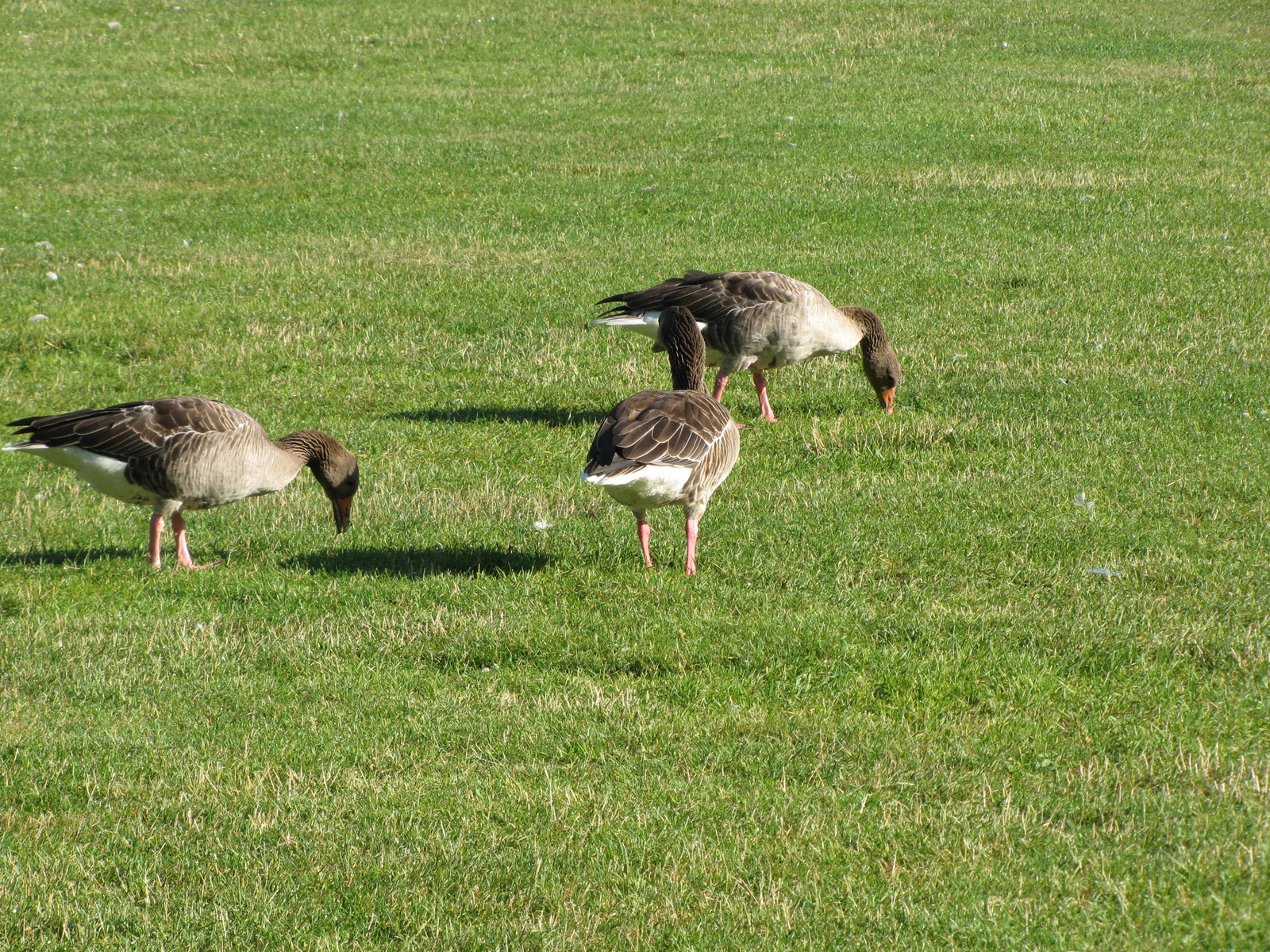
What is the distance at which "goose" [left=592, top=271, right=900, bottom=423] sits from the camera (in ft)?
38.5

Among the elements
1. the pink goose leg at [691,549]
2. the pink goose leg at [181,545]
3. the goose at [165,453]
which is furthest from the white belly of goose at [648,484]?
the pink goose leg at [181,545]

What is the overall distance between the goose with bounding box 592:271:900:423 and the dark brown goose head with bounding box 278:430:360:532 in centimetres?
320

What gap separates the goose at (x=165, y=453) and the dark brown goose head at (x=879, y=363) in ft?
19.3

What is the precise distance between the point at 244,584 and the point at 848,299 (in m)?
9.66

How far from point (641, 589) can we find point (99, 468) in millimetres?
3869

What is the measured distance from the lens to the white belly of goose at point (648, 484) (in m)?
7.43

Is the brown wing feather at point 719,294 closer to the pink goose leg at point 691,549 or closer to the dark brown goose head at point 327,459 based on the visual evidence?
the dark brown goose head at point 327,459

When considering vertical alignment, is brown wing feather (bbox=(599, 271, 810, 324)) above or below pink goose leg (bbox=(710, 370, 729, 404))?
above

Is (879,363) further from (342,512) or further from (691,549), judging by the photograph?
(342,512)

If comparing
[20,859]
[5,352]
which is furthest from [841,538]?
[5,352]

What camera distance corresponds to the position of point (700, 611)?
749 cm

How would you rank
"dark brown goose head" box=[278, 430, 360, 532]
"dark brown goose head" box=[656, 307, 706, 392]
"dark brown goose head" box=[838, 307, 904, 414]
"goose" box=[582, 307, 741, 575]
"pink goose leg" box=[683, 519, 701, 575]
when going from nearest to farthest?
"goose" box=[582, 307, 741, 575], "pink goose leg" box=[683, 519, 701, 575], "dark brown goose head" box=[278, 430, 360, 532], "dark brown goose head" box=[656, 307, 706, 392], "dark brown goose head" box=[838, 307, 904, 414]

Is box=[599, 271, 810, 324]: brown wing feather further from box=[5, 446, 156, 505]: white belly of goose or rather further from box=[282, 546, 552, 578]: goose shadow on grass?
box=[5, 446, 156, 505]: white belly of goose

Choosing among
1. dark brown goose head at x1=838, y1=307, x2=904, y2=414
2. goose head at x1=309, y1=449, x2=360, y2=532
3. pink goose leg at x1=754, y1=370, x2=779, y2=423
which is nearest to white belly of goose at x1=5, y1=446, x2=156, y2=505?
goose head at x1=309, y1=449, x2=360, y2=532
